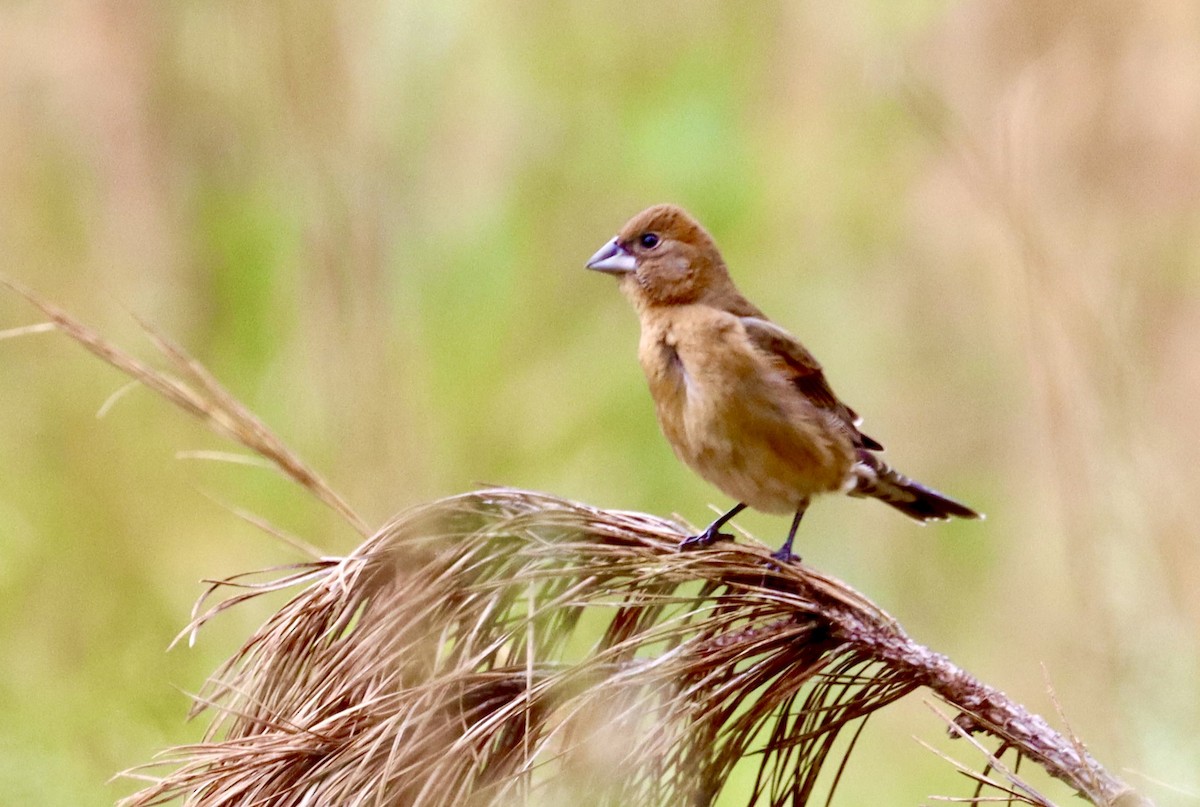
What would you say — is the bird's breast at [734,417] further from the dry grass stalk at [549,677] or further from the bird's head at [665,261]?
the dry grass stalk at [549,677]

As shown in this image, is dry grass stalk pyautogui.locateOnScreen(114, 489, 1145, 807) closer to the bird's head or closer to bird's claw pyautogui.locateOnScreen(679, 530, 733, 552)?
bird's claw pyautogui.locateOnScreen(679, 530, 733, 552)

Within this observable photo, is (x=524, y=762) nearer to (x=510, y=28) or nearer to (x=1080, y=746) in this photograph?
(x=1080, y=746)

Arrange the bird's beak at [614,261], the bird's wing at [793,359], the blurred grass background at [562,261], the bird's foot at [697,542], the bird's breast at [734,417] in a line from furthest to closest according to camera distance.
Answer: the blurred grass background at [562,261] < the bird's beak at [614,261] < the bird's wing at [793,359] < the bird's breast at [734,417] < the bird's foot at [697,542]

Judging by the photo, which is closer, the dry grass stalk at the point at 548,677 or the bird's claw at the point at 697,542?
the dry grass stalk at the point at 548,677

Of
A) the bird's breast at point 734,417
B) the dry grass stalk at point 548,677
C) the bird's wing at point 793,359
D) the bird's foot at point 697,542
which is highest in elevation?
the bird's wing at point 793,359

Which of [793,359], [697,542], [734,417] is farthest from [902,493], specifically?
[697,542]

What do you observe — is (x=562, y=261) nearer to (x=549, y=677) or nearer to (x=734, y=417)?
(x=734, y=417)

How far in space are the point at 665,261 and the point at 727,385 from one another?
46 centimetres

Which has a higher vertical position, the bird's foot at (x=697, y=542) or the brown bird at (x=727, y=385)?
the brown bird at (x=727, y=385)

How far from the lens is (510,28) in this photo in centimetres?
489

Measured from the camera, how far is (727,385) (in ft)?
10.5

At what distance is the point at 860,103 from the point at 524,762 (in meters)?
4.38

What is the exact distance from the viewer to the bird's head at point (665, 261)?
137 inches

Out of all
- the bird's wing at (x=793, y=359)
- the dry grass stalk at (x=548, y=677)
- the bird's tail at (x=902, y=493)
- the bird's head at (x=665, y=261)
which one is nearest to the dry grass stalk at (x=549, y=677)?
the dry grass stalk at (x=548, y=677)
